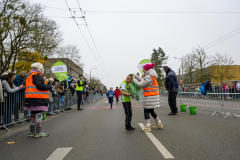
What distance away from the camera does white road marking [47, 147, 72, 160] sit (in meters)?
3.51

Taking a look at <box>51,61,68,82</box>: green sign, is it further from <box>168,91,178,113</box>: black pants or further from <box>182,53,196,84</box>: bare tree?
<box>182,53,196,84</box>: bare tree

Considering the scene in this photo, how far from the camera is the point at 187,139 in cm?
455

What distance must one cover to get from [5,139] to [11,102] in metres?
1.93

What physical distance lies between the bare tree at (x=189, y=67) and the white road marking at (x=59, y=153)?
45.4 meters

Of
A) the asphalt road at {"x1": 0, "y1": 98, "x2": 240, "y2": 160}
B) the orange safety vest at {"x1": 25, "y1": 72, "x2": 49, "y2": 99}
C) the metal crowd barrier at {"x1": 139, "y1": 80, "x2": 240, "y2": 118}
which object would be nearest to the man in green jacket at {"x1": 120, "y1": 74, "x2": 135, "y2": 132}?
the asphalt road at {"x1": 0, "y1": 98, "x2": 240, "y2": 160}

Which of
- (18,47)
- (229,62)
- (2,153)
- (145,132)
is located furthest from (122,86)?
(229,62)

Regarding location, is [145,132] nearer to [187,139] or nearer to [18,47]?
[187,139]

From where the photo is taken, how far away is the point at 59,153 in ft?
12.3

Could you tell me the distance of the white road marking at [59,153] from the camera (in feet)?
11.5

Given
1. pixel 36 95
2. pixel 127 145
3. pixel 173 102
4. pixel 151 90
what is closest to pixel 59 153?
pixel 127 145

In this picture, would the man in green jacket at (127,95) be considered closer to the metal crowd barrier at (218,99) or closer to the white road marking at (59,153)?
the white road marking at (59,153)

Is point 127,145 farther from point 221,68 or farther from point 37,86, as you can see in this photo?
point 221,68

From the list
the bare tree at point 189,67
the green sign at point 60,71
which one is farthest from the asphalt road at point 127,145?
the bare tree at point 189,67

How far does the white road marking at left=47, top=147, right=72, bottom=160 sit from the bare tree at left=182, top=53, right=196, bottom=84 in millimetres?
45378
